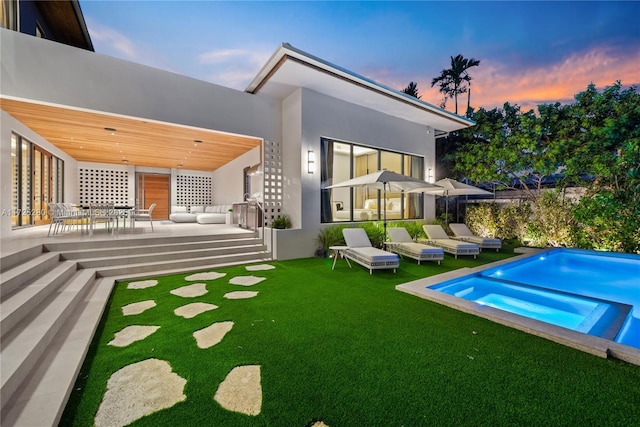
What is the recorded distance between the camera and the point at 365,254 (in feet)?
18.7

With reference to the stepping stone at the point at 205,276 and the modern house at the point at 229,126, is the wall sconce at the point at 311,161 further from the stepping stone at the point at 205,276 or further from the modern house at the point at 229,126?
the stepping stone at the point at 205,276

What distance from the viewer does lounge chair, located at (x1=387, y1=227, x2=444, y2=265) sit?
6.33 metres

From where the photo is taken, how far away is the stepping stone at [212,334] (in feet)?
8.86

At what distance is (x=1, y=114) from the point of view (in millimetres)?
6176

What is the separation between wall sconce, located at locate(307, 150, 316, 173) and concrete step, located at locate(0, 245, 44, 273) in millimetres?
5779

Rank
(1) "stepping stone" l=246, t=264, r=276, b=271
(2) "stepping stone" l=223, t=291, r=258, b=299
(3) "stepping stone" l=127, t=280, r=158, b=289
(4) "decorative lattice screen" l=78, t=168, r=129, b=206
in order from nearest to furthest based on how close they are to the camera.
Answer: (2) "stepping stone" l=223, t=291, r=258, b=299, (3) "stepping stone" l=127, t=280, r=158, b=289, (1) "stepping stone" l=246, t=264, r=276, b=271, (4) "decorative lattice screen" l=78, t=168, r=129, b=206

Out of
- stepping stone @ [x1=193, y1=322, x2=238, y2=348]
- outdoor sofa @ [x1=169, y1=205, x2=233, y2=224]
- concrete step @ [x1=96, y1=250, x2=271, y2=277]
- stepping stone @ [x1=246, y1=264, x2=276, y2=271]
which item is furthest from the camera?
outdoor sofa @ [x1=169, y1=205, x2=233, y2=224]

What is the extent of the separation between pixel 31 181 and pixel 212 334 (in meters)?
9.60

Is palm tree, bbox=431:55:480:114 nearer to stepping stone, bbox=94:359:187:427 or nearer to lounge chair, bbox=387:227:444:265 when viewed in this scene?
lounge chair, bbox=387:227:444:265

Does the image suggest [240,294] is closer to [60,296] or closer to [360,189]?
[60,296]

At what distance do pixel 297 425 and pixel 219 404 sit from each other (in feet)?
1.96

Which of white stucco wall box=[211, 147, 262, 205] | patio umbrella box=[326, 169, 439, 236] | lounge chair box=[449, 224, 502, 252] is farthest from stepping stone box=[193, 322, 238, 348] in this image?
white stucco wall box=[211, 147, 262, 205]

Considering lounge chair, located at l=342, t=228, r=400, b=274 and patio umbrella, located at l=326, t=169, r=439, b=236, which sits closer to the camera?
lounge chair, located at l=342, t=228, r=400, b=274

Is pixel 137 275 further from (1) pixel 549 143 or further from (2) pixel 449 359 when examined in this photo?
(1) pixel 549 143
